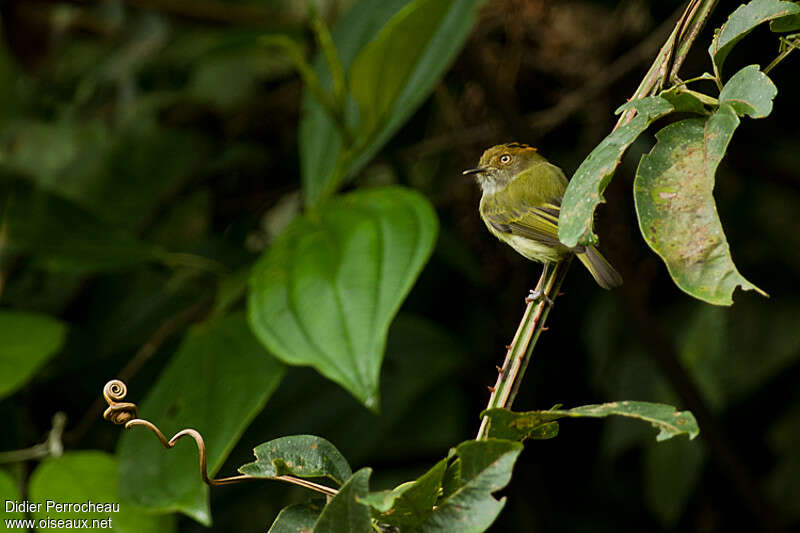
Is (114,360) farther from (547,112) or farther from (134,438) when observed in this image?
(547,112)

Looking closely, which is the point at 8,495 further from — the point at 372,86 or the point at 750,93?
the point at 750,93

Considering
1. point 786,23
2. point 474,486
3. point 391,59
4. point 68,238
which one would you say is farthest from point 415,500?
Answer: point 68,238

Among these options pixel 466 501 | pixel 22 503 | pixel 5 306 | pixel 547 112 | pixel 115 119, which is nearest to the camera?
pixel 466 501

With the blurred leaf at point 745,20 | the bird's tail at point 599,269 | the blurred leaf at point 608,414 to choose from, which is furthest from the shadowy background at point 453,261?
the blurred leaf at point 608,414

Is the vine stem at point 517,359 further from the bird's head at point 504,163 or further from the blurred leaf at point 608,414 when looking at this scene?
the bird's head at point 504,163

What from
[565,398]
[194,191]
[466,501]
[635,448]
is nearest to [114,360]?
[194,191]

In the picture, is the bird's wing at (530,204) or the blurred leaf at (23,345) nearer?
the bird's wing at (530,204)
